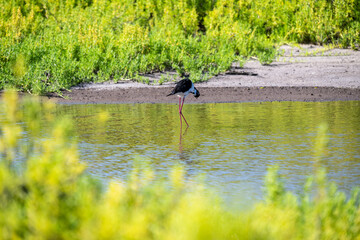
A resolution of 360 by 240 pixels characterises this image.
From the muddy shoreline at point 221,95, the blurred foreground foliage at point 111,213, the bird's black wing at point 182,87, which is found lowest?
the muddy shoreline at point 221,95

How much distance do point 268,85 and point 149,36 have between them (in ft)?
15.7

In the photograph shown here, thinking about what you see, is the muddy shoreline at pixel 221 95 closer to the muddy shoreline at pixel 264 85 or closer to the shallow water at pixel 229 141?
the muddy shoreline at pixel 264 85

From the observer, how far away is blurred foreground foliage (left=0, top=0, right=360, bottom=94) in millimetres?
16188

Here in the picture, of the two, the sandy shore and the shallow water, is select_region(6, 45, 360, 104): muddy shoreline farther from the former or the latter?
the shallow water

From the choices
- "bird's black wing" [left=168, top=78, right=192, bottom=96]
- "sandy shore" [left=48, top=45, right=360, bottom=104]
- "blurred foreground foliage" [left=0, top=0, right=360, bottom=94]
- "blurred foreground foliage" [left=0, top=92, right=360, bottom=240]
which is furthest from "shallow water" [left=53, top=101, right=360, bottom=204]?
"blurred foreground foliage" [left=0, top=0, right=360, bottom=94]

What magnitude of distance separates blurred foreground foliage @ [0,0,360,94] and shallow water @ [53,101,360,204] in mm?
2963

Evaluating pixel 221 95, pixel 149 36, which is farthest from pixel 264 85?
pixel 149 36

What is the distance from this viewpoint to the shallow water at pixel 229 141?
6.97m

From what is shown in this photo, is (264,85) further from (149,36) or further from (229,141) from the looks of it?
(229,141)

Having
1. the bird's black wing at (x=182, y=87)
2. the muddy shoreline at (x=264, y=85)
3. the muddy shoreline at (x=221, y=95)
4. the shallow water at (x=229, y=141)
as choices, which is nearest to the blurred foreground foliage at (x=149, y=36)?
the muddy shoreline at (x=264, y=85)

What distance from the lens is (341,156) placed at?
7867 mm

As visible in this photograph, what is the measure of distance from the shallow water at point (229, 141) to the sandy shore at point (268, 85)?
1.12 metres

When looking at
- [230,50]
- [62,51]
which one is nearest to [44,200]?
[62,51]

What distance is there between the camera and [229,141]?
9.03m
